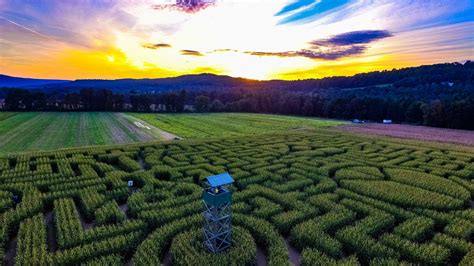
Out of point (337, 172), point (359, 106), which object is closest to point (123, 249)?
point (337, 172)

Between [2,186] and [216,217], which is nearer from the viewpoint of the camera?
[216,217]

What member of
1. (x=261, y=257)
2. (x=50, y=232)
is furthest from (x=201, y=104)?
(x=261, y=257)

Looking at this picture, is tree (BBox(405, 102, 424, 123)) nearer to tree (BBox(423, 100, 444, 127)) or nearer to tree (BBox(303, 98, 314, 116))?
tree (BBox(423, 100, 444, 127))

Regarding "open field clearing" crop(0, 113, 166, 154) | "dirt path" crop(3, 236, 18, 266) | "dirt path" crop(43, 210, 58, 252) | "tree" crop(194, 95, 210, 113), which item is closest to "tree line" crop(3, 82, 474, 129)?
"tree" crop(194, 95, 210, 113)

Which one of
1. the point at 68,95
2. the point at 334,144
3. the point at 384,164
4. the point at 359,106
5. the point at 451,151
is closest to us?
the point at 384,164

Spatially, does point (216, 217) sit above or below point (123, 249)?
above

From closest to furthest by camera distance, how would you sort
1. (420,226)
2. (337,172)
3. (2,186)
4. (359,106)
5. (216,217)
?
(216,217), (420,226), (2,186), (337,172), (359,106)

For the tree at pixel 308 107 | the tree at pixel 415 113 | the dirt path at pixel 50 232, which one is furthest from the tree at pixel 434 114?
the dirt path at pixel 50 232

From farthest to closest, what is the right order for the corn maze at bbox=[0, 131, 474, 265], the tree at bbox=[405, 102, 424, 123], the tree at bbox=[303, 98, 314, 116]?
the tree at bbox=[303, 98, 314, 116] < the tree at bbox=[405, 102, 424, 123] < the corn maze at bbox=[0, 131, 474, 265]

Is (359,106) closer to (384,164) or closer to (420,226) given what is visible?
(384,164)
